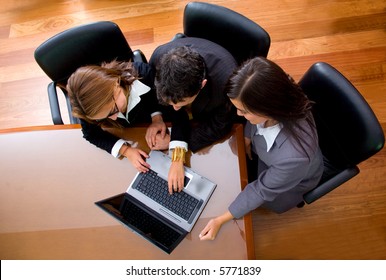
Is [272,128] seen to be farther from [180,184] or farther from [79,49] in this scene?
[79,49]

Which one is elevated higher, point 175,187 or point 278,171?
point 278,171

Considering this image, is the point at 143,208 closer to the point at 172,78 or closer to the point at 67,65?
the point at 172,78

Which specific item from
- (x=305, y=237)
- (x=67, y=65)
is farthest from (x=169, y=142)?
(x=305, y=237)

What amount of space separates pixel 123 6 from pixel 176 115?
5.47 ft

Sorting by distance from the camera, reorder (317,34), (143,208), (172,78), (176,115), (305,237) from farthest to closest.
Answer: (317,34), (305,237), (176,115), (143,208), (172,78)

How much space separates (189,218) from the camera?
1.15 m

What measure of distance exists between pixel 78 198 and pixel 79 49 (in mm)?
682

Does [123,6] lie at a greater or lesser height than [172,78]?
lesser

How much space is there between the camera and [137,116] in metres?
1.39

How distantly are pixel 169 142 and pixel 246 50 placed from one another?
555 millimetres

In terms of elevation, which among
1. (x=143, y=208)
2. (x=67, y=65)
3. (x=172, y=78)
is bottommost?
(x=143, y=208)

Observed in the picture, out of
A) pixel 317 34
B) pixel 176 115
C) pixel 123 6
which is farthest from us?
pixel 123 6

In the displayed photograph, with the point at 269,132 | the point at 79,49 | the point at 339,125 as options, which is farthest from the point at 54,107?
the point at 339,125

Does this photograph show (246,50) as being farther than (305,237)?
No
